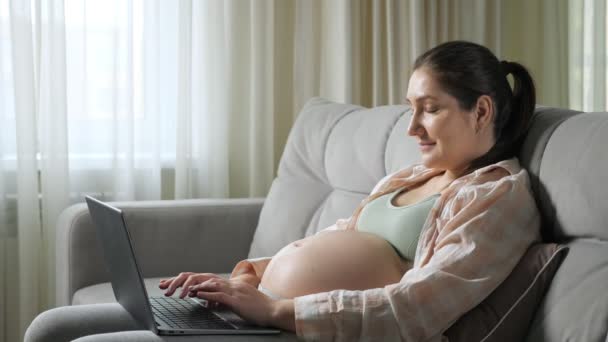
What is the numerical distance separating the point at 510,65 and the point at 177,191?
156cm

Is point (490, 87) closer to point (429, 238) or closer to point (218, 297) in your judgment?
point (429, 238)

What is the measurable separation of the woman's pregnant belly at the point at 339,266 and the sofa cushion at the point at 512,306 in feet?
0.65

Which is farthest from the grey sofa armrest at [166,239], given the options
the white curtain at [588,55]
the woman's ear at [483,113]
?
the white curtain at [588,55]

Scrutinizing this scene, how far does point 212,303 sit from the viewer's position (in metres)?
1.40

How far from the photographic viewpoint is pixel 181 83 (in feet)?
9.32

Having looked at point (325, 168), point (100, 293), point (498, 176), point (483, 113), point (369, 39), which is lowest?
point (100, 293)

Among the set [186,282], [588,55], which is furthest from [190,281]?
[588,55]

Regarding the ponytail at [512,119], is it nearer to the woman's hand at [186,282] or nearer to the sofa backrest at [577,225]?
the sofa backrest at [577,225]

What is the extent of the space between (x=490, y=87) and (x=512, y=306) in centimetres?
40

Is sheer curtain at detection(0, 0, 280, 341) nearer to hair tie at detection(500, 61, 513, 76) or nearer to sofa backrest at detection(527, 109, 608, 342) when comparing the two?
hair tie at detection(500, 61, 513, 76)

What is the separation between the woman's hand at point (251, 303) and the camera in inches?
51.5

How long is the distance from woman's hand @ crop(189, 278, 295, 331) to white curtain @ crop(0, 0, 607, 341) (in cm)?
151

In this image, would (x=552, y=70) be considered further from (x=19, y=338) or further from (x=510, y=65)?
(x=19, y=338)

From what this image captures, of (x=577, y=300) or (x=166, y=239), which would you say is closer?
(x=577, y=300)
